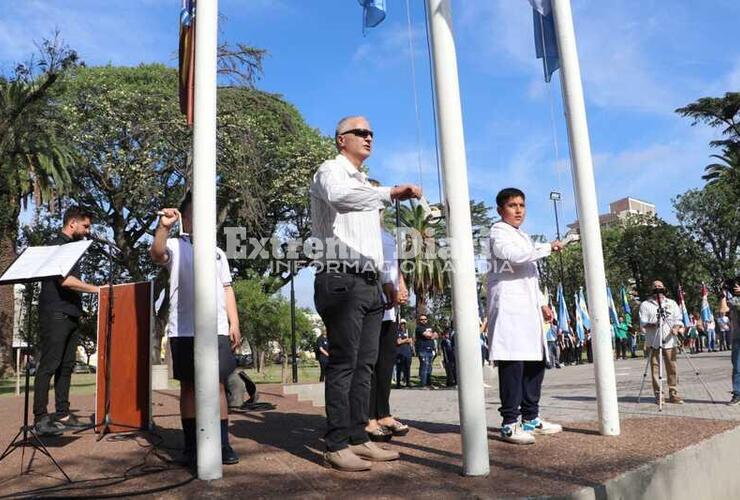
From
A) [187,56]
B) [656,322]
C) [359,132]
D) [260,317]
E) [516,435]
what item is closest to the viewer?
[187,56]

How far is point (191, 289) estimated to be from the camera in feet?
13.5

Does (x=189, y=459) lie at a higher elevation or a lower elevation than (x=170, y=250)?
lower

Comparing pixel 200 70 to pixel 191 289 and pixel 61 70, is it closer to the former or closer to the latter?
pixel 191 289

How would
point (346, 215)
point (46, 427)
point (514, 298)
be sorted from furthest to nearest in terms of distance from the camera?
point (46, 427) → point (514, 298) → point (346, 215)

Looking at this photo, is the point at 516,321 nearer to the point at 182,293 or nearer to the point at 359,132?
the point at 359,132

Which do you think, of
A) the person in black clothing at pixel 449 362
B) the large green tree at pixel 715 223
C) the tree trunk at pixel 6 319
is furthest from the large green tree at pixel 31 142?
the large green tree at pixel 715 223

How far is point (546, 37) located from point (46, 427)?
5340mm

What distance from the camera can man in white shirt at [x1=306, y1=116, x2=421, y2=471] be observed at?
371 cm

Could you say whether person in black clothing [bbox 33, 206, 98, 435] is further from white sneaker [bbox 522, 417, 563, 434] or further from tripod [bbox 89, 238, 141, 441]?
white sneaker [bbox 522, 417, 563, 434]

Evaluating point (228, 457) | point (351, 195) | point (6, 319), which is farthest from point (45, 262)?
point (6, 319)

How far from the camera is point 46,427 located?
199 inches

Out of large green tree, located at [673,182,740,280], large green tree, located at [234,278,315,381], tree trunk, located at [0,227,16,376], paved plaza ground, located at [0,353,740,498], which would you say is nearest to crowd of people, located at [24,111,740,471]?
paved plaza ground, located at [0,353,740,498]

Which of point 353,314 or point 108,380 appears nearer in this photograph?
point 353,314

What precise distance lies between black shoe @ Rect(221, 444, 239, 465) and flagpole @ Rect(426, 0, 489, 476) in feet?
4.74
